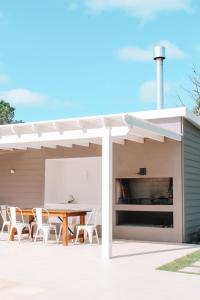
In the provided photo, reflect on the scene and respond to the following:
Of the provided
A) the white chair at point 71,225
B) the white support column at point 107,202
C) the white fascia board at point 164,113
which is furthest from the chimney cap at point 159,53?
the white support column at point 107,202

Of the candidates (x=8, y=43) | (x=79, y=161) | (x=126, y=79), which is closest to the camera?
(x=79, y=161)

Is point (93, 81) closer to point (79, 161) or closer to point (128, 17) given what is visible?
point (128, 17)

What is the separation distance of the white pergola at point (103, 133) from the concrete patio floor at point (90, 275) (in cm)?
80

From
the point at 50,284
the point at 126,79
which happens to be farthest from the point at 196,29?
the point at 50,284

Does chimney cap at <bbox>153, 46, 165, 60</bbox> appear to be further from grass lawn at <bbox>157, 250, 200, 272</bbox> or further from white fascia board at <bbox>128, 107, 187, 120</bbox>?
grass lawn at <bbox>157, 250, 200, 272</bbox>

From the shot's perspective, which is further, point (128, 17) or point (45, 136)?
point (128, 17)

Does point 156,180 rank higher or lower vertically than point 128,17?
lower

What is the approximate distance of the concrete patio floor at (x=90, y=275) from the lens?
4972 mm

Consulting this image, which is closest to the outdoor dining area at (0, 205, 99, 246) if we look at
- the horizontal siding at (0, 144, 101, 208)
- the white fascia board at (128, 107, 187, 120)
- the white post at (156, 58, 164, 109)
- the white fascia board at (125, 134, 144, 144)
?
the horizontal siding at (0, 144, 101, 208)

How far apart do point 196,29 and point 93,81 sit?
8857mm

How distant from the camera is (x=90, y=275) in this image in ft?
19.9

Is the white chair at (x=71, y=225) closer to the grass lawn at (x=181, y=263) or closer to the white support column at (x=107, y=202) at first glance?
the white support column at (x=107, y=202)

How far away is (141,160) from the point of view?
35.2ft

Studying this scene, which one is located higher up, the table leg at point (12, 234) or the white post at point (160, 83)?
the white post at point (160, 83)
